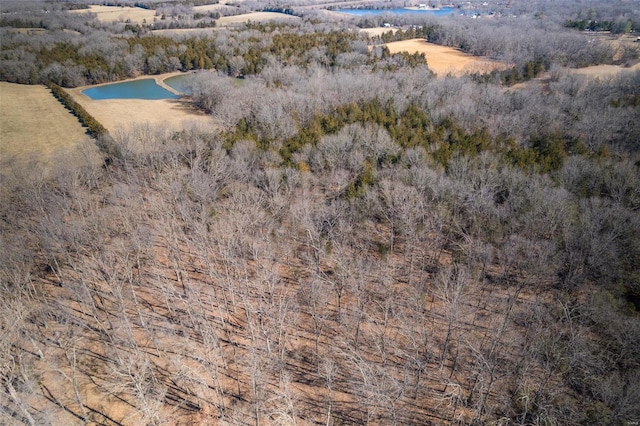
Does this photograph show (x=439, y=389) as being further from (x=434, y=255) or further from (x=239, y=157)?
(x=239, y=157)

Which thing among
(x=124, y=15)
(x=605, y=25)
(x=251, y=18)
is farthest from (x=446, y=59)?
(x=124, y=15)

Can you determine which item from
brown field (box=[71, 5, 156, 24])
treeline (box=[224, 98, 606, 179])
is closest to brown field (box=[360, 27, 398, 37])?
treeline (box=[224, 98, 606, 179])

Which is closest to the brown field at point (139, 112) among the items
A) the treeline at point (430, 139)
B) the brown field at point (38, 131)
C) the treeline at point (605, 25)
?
the brown field at point (38, 131)

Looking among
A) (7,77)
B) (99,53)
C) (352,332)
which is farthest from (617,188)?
(7,77)

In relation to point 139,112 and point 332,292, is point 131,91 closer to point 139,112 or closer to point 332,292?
point 139,112

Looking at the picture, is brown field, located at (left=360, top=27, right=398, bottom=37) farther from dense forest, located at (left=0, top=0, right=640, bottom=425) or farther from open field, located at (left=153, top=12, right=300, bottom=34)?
dense forest, located at (left=0, top=0, right=640, bottom=425)
